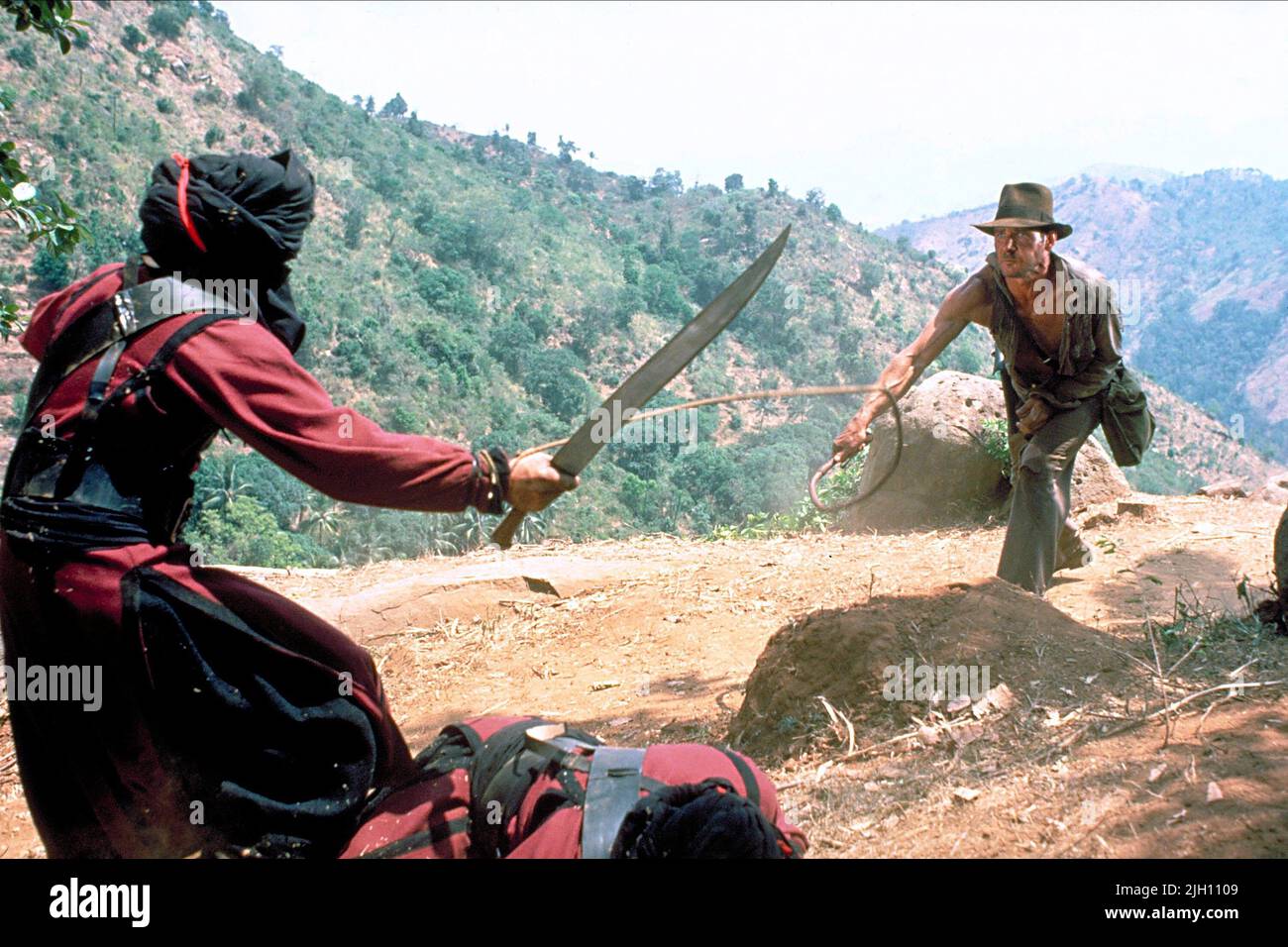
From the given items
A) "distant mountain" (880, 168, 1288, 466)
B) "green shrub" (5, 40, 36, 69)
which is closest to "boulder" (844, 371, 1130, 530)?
"green shrub" (5, 40, 36, 69)

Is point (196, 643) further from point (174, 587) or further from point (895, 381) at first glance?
point (895, 381)

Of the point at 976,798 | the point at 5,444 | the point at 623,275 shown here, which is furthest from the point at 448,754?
the point at 623,275

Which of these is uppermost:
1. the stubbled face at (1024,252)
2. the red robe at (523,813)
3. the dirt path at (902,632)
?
the stubbled face at (1024,252)

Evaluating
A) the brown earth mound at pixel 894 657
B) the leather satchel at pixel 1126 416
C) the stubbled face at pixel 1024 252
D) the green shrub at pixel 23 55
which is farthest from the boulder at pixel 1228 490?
the green shrub at pixel 23 55

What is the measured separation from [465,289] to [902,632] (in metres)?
72.5

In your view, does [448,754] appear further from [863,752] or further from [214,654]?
[863,752]

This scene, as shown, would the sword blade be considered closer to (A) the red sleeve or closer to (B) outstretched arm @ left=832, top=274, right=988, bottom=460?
(A) the red sleeve

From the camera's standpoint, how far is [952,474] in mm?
8984

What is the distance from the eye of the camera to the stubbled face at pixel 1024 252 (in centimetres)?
467

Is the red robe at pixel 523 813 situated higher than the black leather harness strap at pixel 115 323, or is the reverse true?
the black leather harness strap at pixel 115 323

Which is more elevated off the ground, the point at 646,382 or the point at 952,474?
the point at 646,382

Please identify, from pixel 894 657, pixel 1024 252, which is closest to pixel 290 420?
pixel 894 657

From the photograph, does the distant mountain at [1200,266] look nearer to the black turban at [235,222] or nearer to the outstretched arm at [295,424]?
the black turban at [235,222]

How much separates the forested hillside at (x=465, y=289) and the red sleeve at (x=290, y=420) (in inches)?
1386
